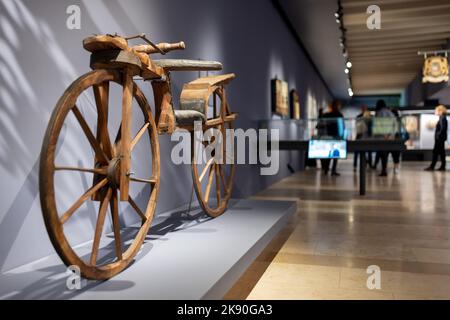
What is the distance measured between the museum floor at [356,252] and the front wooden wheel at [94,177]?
756 mm

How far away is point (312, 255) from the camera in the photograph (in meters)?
3.18

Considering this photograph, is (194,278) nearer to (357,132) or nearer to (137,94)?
(137,94)

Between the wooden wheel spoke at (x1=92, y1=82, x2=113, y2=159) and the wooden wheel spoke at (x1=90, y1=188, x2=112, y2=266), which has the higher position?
the wooden wheel spoke at (x1=92, y1=82, x2=113, y2=159)

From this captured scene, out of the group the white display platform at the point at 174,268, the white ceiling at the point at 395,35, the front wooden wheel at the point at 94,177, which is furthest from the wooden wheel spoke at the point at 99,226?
the white ceiling at the point at 395,35

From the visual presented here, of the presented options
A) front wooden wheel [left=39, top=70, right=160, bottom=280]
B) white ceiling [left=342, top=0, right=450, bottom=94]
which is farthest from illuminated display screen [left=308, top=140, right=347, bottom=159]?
front wooden wheel [left=39, top=70, right=160, bottom=280]

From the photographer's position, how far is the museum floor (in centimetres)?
247

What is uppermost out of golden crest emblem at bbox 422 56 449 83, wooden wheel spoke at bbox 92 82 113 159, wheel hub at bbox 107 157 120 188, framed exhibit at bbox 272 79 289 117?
golden crest emblem at bbox 422 56 449 83

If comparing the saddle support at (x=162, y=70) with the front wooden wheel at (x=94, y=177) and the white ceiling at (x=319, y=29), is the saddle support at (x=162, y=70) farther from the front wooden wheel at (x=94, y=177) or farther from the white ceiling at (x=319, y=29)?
the white ceiling at (x=319, y=29)

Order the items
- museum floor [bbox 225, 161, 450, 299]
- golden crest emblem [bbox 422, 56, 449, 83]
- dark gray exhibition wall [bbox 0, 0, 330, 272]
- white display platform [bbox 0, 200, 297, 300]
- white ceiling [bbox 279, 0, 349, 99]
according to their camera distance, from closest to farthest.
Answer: white display platform [bbox 0, 200, 297, 300]
dark gray exhibition wall [bbox 0, 0, 330, 272]
museum floor [bbox 225, 161, 450, 299]
white ceiling [bbox 279, 0, 349, 99]
golden crest emblem [bbox 422, 56, 449, 83]

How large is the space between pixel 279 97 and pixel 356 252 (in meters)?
4.98

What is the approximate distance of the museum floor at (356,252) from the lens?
8.11 feet

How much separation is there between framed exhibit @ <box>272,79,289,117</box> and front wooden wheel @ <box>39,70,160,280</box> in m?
4.68

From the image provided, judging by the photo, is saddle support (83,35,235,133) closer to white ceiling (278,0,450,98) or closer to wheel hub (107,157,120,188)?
wheel hub (107,157,120,188)

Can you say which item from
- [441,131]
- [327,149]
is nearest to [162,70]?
[327,149]
